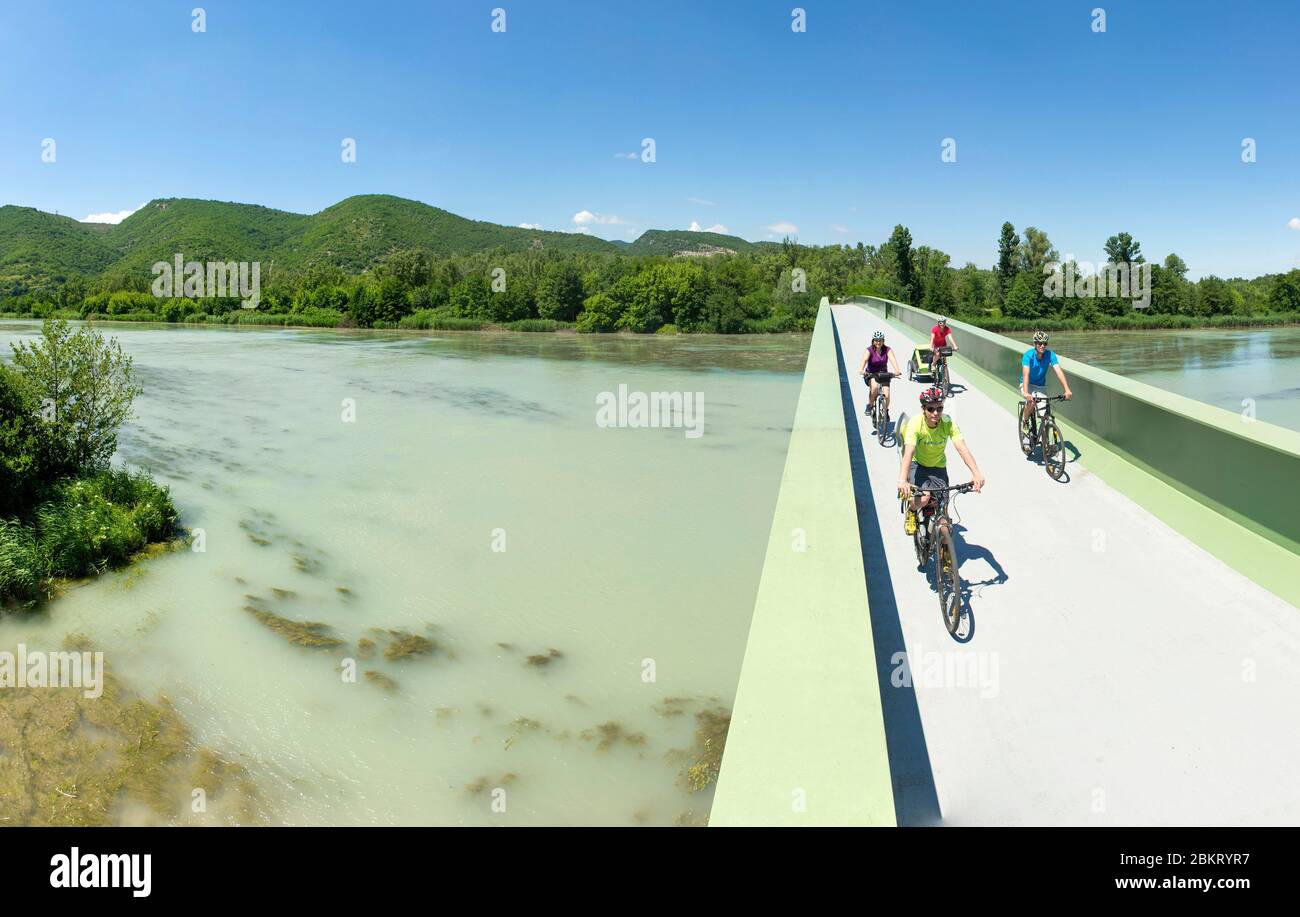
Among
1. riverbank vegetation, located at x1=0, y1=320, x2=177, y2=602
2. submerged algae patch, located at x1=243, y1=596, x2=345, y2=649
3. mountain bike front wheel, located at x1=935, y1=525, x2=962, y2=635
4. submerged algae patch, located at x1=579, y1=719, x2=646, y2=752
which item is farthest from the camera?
riverbank vegetation, located at x1=0, y1=320, x2=177, y2=602

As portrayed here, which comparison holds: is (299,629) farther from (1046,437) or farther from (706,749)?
(1046,437)

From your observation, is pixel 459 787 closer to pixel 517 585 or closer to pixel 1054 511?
pixel 517 585

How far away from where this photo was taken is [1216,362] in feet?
170

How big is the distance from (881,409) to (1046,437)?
2.84m

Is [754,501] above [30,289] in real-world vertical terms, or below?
below

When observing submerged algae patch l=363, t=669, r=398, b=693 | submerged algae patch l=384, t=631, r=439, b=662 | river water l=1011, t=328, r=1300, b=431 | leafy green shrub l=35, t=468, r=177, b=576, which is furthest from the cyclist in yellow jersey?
leafy green shrub l=35, t=468, r=177, b=576

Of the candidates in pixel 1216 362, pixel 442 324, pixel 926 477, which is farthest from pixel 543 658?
pixel 442 324

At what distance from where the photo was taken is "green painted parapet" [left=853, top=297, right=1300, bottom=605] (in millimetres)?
5449

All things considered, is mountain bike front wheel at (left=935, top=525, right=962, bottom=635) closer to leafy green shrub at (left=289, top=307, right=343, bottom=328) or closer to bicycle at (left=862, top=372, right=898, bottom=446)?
bicycle at (left=862, top=372, right=898, bottom=446)

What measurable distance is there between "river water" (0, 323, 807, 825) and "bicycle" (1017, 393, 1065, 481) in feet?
14.7

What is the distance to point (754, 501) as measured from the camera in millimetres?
17875

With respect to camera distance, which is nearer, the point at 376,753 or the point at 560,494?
the point at 376,753
